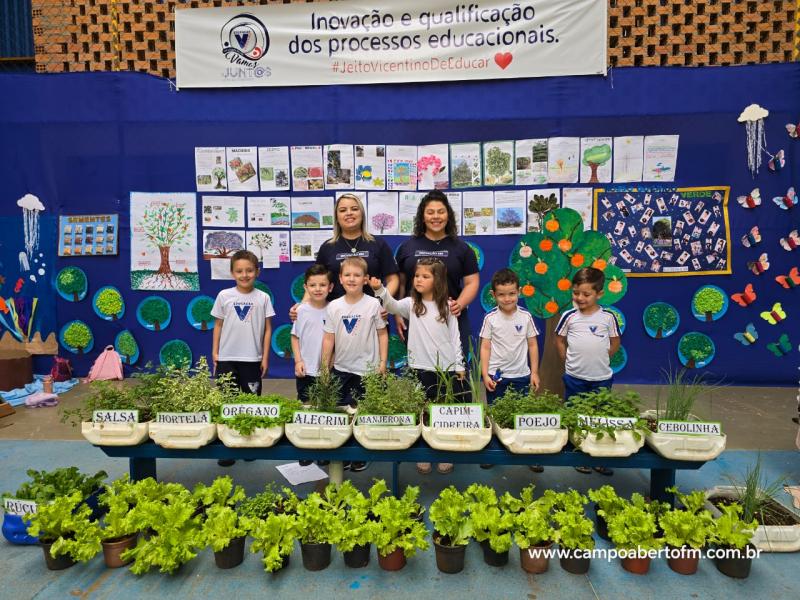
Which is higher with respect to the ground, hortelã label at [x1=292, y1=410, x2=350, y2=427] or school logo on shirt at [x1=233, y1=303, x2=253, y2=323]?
school logo on shirt at [x1=233, y1=303, x2=253, y2=323]

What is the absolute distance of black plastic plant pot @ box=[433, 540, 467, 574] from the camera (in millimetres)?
2051

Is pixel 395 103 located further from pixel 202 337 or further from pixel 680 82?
pixel 202 337

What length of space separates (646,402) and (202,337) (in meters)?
4.17

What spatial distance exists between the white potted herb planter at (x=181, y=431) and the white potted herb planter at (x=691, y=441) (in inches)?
78.7

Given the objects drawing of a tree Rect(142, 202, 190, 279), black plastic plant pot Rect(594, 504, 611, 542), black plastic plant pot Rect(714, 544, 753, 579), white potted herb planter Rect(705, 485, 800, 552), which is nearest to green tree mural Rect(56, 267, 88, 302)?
drawing of a tree Rect(142, 202, 190, 279)

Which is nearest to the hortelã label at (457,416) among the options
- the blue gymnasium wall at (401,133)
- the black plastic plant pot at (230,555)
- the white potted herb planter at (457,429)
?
the white potted herb planter at (457,429)

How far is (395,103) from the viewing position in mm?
4770

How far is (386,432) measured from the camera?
2232mm

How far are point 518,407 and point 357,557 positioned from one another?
37.5 inches

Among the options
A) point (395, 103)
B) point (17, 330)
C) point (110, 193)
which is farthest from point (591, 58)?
point (17, 330)

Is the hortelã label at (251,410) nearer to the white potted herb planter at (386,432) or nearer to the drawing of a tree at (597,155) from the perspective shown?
the white potted herb planter at (386,432)

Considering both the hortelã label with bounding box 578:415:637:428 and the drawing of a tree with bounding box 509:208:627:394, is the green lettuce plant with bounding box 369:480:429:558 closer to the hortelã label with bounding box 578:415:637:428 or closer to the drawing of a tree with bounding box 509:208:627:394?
the hortelã label with bounding box 578:415:637:428

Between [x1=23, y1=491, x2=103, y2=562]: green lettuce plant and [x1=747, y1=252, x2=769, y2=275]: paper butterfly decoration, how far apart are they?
5364 mm

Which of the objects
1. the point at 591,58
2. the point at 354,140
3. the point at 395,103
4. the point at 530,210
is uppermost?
the point at 591,58
